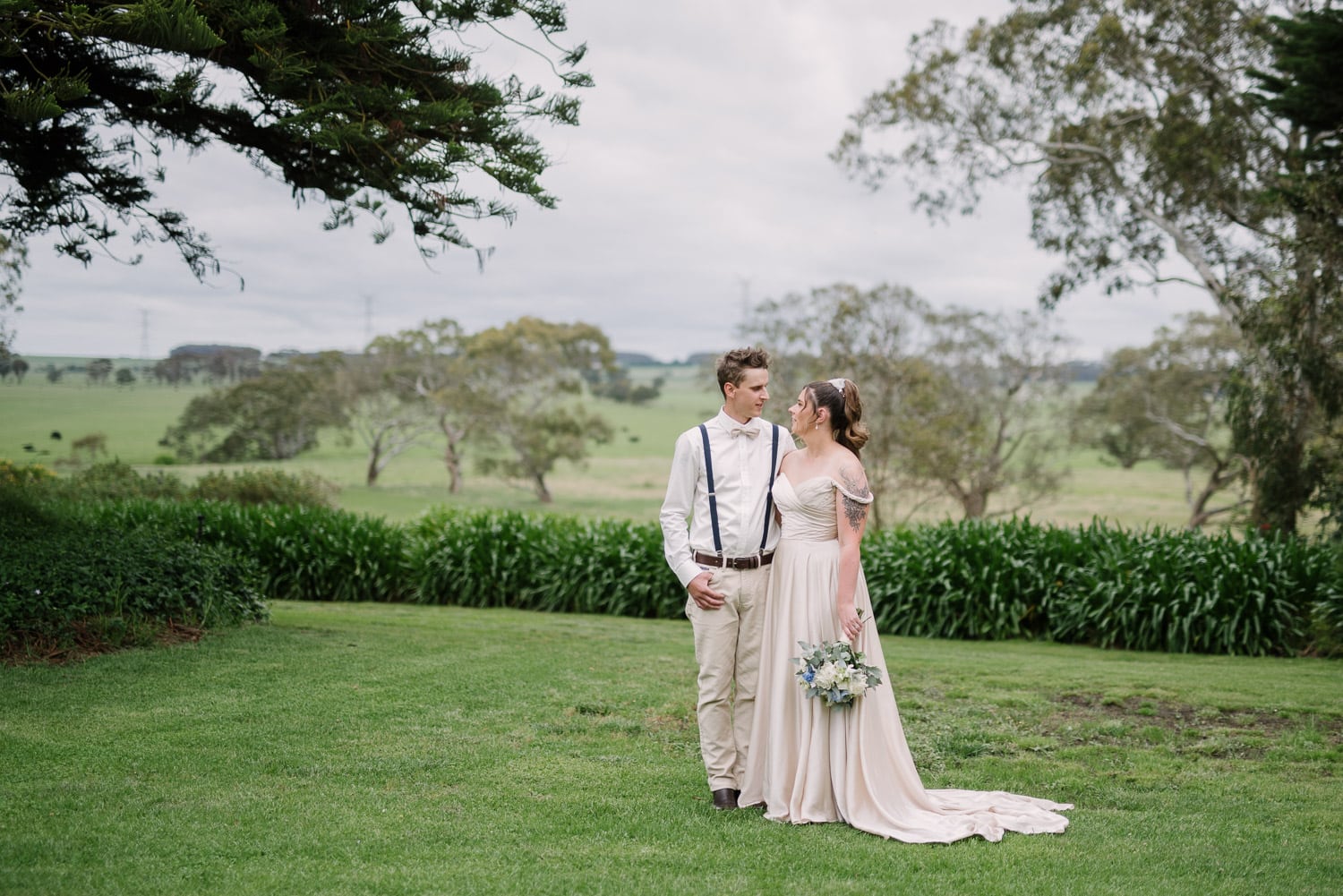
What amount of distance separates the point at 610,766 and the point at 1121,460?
31.4 m

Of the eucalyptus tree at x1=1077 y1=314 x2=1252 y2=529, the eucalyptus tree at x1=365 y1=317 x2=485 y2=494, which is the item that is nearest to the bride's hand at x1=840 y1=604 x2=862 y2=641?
the eucalyptus tree at x1=1077 y1=314 x2=1252 y2=529

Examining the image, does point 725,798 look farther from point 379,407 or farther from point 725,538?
point 379,407

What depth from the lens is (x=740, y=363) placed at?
4785mm

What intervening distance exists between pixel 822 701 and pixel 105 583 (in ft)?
20.8

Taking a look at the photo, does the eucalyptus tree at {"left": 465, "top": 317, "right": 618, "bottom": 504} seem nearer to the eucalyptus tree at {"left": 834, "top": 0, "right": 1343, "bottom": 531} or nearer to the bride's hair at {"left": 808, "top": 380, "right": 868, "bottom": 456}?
the eucalyptus tree at {"left": 834, "top": 0, "right": 1343, "bottom": 531}

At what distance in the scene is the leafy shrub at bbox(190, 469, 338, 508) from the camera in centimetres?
2111

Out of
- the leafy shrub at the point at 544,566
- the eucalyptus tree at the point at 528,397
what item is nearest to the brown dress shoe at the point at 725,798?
the leafy shrub at the point at 544,566

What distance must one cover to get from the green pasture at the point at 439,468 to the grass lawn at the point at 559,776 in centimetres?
1598

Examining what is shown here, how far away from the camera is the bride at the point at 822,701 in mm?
4684

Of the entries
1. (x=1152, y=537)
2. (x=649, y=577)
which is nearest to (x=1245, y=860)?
(x=1152, y=537)

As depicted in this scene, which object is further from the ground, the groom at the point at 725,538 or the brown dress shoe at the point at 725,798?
the groom at the point at 725,538

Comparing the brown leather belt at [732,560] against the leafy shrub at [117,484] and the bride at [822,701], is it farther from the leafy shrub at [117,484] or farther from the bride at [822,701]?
the leafy shrub at [117,484]

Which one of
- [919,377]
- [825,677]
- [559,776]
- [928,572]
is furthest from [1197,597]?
[919,377]

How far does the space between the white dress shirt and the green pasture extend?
61.7ft
